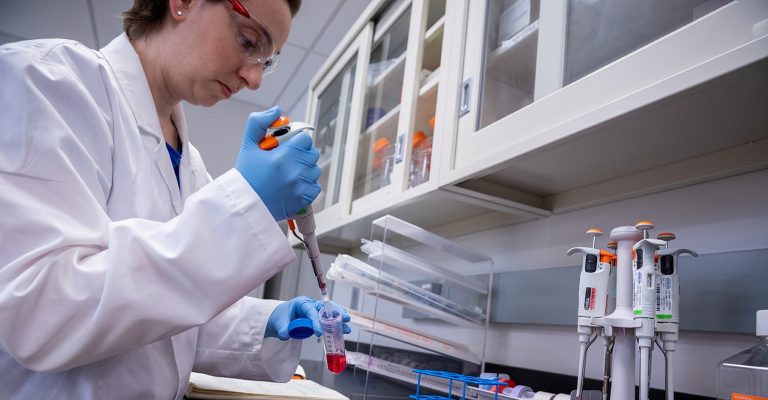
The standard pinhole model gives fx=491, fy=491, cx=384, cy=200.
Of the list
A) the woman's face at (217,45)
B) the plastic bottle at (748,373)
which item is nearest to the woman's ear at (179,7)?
the woman's face at (217,45)

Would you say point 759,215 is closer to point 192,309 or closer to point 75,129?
point 192,309

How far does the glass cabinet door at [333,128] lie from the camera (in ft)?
6.59

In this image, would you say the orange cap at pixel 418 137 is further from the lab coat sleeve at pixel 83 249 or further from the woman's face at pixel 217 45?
the lab coat sleeve at pixel 83 249

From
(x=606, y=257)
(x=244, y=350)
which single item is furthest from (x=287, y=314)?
(x=606, y=257)

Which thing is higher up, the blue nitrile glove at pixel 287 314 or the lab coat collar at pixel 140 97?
the lab coat collar at pixel 140 97

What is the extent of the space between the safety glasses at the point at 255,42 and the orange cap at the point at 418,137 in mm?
593

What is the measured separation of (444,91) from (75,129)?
817 mm

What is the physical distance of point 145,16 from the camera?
36.5 inches

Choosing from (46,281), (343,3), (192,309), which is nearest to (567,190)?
(192,309)

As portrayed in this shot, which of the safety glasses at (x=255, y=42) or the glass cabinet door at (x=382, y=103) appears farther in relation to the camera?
the glass cabinet door at (x=382, y=103)

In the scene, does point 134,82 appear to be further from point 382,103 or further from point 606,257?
point 382,103

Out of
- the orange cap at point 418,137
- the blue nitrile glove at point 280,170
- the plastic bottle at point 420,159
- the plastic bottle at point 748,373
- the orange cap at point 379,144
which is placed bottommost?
the plastic bottle at point 748,373

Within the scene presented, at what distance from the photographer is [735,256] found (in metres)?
0.85

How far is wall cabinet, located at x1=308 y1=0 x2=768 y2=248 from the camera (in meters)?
0.67
